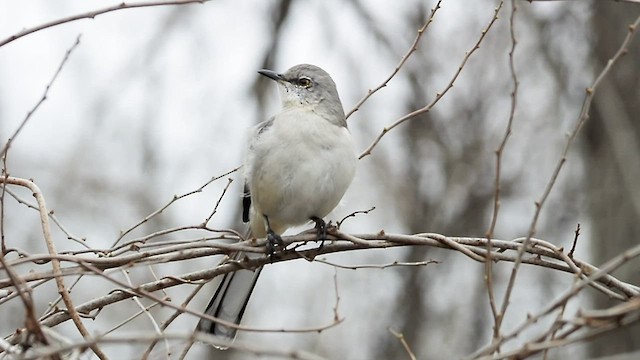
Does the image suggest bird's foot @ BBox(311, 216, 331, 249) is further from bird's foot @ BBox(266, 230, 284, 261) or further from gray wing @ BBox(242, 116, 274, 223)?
gray wing @ BBox(242, 116, 274, 223)

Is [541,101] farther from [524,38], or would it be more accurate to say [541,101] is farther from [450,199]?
[450,199]

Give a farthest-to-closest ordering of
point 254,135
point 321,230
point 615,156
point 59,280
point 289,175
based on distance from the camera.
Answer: point 615,156 → point 254,135 → point 289,175 → point 321,230 → point 59,280

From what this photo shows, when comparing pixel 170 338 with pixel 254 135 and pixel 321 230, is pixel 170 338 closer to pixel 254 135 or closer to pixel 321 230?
pixel 321 230

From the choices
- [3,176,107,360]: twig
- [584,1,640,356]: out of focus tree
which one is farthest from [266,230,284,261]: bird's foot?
[584,1,640,356]: out of focus tree

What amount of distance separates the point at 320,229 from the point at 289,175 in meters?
0.36

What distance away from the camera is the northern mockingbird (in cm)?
421

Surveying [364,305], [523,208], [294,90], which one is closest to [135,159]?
[364,305]

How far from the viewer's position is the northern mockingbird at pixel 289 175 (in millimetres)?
4207

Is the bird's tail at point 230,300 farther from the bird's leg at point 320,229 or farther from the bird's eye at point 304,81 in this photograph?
the bird's eye at point 304,81

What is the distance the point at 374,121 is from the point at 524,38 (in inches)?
79.8

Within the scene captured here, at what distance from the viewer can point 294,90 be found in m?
4.81

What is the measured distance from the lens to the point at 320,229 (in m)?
4.01

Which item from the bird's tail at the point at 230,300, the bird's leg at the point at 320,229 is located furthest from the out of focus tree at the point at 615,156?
the bird's tail at the point at 230,300

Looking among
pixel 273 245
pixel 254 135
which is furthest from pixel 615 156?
pixel 273 245
